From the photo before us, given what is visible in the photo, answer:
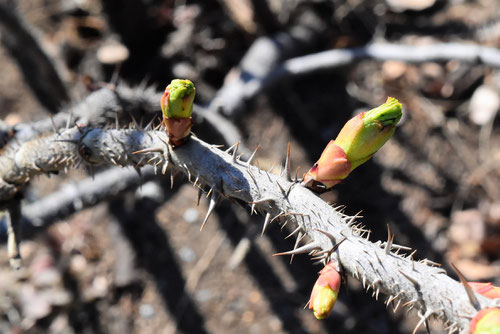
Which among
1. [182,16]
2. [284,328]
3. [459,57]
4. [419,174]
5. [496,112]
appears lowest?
[284,328]

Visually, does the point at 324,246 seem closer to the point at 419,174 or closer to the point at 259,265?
the point at 259,265

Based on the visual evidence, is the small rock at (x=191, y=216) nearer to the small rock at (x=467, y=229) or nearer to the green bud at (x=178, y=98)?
the small rock at (x=467, y=229)

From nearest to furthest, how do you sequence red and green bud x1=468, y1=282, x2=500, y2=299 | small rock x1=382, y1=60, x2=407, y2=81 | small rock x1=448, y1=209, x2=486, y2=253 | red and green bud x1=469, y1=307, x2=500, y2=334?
red and green bud x1=469, y1=307, x2=500, y2=334 → red and green bud x1=468, y1=282, x2=500, y2=299 → small rock x1=448, y1=209, x2=486, y2=253 → small rock x1=382, y1=60, x2=407, y2=81

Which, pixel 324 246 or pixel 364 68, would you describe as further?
pixel 364 68

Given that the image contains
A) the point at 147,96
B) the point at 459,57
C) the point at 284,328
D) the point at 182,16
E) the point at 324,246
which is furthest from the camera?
the point at 182,16

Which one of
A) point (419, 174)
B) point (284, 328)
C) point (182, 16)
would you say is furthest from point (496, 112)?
point (182, 16)

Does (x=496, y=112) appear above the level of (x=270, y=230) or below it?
above

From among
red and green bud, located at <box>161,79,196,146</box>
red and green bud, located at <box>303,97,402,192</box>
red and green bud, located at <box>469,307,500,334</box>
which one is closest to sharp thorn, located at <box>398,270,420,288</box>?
red and green bud, located at <box>469,307,500,334</box>

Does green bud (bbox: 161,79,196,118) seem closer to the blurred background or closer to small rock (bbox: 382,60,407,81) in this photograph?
the blurred background
